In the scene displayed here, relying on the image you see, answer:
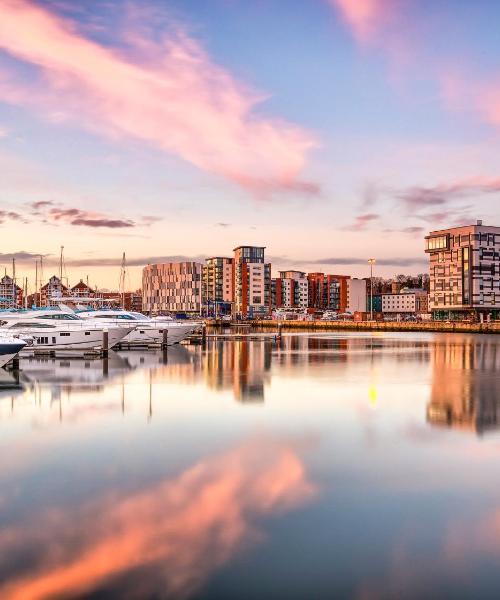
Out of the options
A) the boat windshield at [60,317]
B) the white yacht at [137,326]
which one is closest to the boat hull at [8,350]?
the boat windshield at [60,317]

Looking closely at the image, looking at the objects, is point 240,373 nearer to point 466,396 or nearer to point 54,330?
point 466,396

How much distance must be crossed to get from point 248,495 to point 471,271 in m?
179

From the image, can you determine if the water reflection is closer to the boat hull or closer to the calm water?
the calm water

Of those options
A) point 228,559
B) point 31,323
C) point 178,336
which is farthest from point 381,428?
point 178,336

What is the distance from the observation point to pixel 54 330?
46281 millimetres

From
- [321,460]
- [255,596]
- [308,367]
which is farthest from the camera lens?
[308,367]

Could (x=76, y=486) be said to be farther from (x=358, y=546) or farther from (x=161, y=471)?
(x=358, y=546)

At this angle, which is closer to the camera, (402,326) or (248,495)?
(248,495)

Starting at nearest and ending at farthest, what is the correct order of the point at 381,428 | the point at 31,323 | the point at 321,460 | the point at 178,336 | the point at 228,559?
the point at 228,559 → the point at 321,460 → the point at 381,428 → the point at 31,323 → the point at 178,336

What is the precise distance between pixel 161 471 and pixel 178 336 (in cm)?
→ 4775

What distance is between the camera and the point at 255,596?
8297 millimetres

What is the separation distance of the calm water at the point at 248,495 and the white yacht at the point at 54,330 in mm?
20085

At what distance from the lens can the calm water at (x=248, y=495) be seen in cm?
891

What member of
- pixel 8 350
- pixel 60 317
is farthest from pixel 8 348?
pixel 60 317
